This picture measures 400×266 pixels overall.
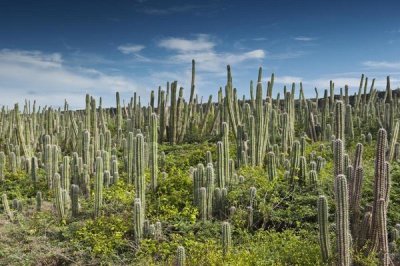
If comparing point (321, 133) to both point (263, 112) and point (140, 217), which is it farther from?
point (140, 217)

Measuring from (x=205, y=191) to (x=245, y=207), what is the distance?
0.94 meters

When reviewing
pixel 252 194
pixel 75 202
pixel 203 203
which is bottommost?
pixel 75 202

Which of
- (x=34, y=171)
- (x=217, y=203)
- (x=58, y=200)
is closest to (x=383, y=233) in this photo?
(x=217, y=203)

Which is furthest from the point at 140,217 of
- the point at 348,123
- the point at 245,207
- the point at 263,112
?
the point at 348,123

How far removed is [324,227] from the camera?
6.50m

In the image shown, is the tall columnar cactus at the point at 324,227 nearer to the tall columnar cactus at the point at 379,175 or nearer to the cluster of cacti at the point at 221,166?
the cluster of cacti at the point at 221,166

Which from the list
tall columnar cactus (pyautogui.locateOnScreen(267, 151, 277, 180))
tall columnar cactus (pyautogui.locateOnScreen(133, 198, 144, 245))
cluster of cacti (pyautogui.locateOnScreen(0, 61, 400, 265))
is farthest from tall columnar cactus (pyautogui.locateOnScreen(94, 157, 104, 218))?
tall columnar cactus (pyautogui.locateOnScreen(267, 151, 277, 180))

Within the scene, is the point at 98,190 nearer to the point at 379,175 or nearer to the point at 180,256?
the point at 180,256

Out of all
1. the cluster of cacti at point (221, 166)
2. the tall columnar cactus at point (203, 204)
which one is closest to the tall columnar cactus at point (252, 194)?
the cluster of cacti at point (221, 166)

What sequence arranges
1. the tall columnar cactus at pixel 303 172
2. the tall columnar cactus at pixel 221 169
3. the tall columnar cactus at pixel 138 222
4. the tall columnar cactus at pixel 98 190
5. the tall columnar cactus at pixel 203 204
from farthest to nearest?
1. the tall columnar cactus at pixel 303 172
2. the tall columnar cactus at pixel 221 169
3. the tall columnar cactus at pixel 98 190
4. the tall columnar cactus at pixel 203 204
5. the tall columnar cactus at pixel 138 222

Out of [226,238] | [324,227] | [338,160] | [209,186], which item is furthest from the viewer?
[209,186]

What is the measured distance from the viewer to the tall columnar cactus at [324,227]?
6.43 meters

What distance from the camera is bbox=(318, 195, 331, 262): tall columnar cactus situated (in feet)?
21.1

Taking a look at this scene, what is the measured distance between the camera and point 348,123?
15.9 meters
